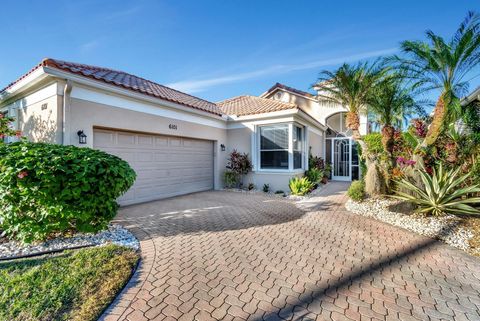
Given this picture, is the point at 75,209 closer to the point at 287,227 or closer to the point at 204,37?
the point at 287,227

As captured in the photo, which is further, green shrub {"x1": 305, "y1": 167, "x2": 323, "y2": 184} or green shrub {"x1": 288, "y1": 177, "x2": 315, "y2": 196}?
green shrub {"x1": 305, "y1": 167, "x2": 323, "y2": 184}

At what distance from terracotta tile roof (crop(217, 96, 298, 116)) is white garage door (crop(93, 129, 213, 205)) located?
9.94ft

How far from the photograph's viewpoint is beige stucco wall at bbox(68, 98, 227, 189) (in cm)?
751

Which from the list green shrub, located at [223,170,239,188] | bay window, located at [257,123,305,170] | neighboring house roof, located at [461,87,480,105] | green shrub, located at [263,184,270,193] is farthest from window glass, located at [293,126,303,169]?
neighboring house roof, located at [461,87,480,105]

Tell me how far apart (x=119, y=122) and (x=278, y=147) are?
7759mm

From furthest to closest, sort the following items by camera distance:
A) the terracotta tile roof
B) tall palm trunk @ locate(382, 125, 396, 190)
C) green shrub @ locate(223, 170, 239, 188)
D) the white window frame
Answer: green shrub @ locate(223, 170, 239, 188)
the terracotta tile roof
the white window frame
tall palm trunk @ locate(382, 125, 396, 190)

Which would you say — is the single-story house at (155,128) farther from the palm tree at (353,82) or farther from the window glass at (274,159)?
the palm tree at (353,82)

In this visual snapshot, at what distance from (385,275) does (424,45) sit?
25.9 ft

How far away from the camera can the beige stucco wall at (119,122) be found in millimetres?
7508

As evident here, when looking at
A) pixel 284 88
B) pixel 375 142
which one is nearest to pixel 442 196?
pixel 375 142

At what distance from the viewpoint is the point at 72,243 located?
5.30 metres

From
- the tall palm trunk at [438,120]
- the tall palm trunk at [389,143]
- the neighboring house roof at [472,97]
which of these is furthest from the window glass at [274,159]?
the neighboring house roof at [472,97]

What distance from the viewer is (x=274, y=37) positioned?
38.8 feet

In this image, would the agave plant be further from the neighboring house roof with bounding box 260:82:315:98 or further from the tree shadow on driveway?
the neighboring house roof with bounding box 260:82:315:98
